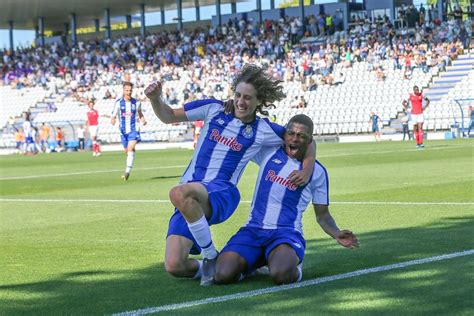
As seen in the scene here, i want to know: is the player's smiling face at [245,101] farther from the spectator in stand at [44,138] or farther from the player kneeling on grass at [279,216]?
the spectator in stand at [44,138]

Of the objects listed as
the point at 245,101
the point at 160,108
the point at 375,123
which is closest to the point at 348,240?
the point at 245,101

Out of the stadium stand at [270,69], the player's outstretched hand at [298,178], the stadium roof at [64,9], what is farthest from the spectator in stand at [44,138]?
the player's outstretched hand at [298,178]

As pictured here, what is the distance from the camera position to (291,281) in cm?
756

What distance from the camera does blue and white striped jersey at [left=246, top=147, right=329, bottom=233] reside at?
320 inches

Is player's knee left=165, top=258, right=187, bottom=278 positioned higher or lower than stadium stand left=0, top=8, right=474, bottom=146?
lower

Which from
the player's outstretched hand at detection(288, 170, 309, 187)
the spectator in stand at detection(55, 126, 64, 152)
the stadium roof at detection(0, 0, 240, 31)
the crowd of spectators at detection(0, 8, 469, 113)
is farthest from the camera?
the stadium roof at detection(0, 0, 240, 31)

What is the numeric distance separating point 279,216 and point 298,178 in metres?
0.36

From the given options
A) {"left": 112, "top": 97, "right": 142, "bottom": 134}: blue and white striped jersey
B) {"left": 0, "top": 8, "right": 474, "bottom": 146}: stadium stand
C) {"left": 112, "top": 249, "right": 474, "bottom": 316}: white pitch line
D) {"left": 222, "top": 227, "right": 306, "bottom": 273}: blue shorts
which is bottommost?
{"left": 112, "top": 249, "right": 474, "bottom": 316}: white pitch line

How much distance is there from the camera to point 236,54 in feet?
197

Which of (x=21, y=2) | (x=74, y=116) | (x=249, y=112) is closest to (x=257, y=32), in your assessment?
(x=74, y=116)

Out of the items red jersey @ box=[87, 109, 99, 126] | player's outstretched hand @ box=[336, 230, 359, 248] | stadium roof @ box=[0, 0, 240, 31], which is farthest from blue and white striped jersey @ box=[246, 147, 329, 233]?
stadium roof @ box=[0, 0, 240, 31]

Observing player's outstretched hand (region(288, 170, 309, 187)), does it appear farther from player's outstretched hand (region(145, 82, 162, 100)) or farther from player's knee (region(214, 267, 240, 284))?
player's outstretched hand (region(145, 82, 162, 100))

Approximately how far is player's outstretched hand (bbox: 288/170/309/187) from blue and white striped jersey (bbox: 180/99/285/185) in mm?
441

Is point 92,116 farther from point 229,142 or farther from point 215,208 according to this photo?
point 215,208
